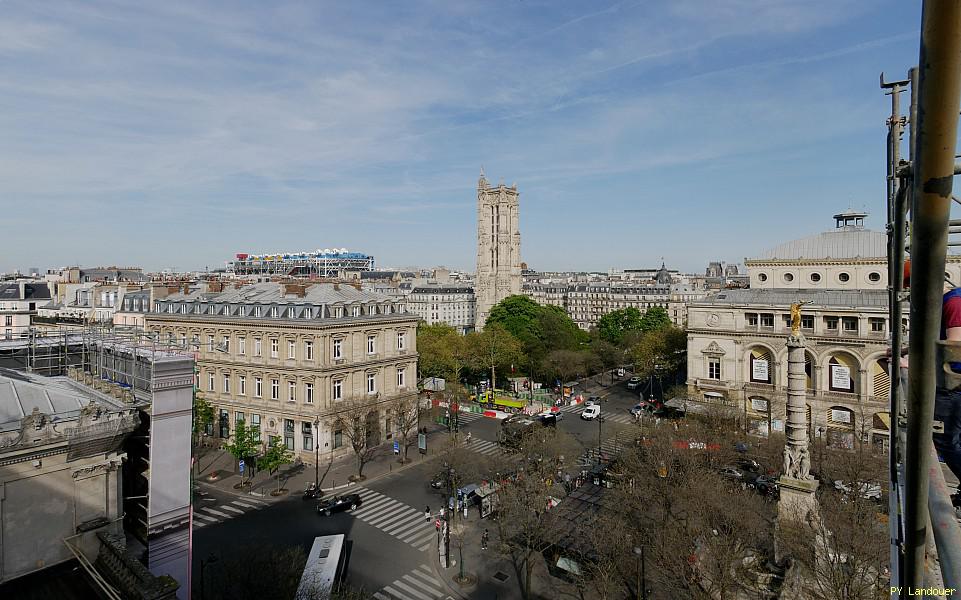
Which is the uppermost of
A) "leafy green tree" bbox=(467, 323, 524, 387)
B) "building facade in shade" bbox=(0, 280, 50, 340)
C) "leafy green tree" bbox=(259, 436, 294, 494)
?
"building facade in shade" bbox=(0, 280, 50, 340)

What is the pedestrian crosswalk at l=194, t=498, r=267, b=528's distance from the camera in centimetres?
2914

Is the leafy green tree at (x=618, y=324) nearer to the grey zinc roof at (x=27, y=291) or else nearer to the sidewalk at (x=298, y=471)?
the sidewalk at (x=298, y=471)

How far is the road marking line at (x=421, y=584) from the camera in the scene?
22822 millimetres

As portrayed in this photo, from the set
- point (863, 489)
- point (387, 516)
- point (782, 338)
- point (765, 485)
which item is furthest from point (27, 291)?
A: point (863, 489)

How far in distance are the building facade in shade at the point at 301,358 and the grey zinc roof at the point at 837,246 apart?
111ft

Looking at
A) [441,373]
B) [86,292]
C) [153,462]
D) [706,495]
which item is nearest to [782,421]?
[706,495]

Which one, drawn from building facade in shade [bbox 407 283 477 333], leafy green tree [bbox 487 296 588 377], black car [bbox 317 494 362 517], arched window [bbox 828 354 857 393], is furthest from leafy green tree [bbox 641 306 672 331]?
black car [bbox 317 494 362 517]

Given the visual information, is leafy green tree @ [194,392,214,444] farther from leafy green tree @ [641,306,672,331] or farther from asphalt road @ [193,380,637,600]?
leafy green tree @ [641,306,672,331]

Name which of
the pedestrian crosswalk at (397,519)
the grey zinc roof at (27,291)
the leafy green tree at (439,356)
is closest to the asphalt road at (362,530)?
the pedestrian crosswalk at (397,519)

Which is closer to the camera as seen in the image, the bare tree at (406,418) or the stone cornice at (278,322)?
the stone cornice at (278,322)

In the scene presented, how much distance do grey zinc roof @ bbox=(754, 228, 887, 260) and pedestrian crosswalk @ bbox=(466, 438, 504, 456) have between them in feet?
97.9

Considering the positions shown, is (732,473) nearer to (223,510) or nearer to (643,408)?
(643,408)

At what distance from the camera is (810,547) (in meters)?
17.8

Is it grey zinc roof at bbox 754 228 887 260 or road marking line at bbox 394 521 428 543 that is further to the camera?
grey zinc roof at bbox 754 228 887 260
